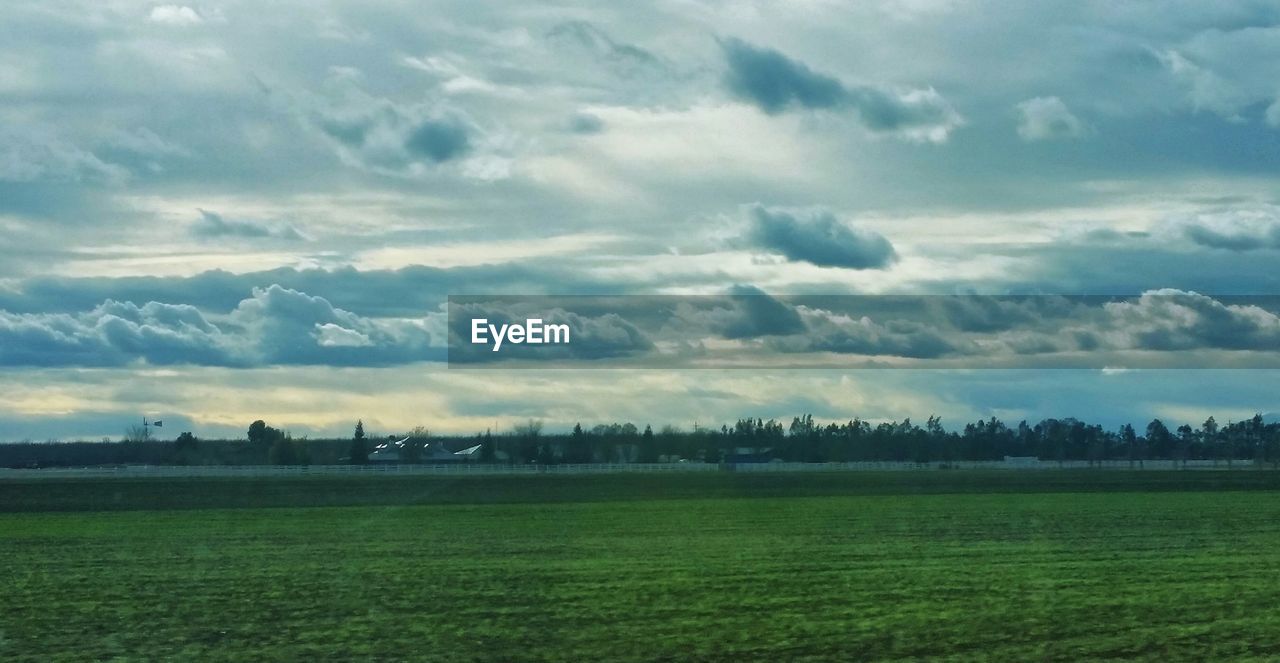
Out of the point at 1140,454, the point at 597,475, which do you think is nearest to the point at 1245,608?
the point at 597,475

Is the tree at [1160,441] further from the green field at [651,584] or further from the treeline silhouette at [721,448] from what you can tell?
the green field at [651,584]

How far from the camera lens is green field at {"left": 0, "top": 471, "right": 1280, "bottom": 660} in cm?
1883

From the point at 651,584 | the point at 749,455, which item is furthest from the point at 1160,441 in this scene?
the point at 651,584

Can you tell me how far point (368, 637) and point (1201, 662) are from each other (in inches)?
447

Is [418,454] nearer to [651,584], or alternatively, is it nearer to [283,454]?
[283,454]

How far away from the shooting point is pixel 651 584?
83.4ft

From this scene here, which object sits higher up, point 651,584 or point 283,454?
point 283,454

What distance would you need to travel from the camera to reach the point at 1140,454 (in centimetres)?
17850

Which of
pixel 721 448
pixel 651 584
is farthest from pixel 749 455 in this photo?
pixel 651 584

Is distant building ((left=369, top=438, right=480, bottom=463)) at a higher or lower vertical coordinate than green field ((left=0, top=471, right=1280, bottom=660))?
higher

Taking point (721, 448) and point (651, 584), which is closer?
point (651, 584)

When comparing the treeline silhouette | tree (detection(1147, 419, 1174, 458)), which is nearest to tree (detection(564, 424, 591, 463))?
the treeline silhouette

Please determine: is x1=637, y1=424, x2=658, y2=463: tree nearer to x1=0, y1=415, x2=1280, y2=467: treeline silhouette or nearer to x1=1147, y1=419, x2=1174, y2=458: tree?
x1=0, y1=415, x2=1280, y2=467: treeline silhouette

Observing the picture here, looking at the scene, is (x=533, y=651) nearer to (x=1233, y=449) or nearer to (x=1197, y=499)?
(x=1197, y=499)
